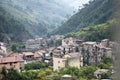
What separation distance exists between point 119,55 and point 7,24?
3561 centimetres

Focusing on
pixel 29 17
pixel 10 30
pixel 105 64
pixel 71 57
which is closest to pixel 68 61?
pixel 71 57

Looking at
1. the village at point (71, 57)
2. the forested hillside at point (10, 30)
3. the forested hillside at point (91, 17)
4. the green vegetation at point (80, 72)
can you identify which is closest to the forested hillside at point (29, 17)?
the forested hillside at point (10, 30)

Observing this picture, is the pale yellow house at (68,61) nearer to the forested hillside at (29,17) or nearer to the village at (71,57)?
the village at (71,57)

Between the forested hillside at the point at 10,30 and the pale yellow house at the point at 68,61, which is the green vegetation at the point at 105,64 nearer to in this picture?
the pale yellow house at the point at 68,61

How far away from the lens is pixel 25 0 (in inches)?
3068

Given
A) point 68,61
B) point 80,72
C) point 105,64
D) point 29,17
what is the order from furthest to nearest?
point 29,17
point 68,61
point 105,64
point 80,72

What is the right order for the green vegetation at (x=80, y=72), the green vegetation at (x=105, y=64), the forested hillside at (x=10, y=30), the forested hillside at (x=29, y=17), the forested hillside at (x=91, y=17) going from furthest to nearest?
the forested hillside at (x=29, y=17) < the forested hillside at (x=10, y=30) < the forested hillside at (x=91, y=17) < the green vegetation at (x=105, y=64) < the green vegetation at (x=80, y=72)

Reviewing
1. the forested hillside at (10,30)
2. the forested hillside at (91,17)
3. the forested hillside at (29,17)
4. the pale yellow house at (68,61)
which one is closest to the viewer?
the pale yellow house at (68,61)

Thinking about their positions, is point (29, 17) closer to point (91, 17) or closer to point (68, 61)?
point (91, 17)

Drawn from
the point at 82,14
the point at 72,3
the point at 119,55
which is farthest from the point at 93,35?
the point at 72,3

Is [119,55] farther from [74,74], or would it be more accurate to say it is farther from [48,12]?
[48,12]

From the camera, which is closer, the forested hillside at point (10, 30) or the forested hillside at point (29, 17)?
the forested hillside at point (10, 30)

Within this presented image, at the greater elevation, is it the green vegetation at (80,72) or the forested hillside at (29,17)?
the forested hillside at (29,17)

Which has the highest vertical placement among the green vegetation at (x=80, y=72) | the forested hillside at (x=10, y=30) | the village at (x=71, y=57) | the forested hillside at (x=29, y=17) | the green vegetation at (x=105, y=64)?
the forested hillside at (x=29, y=17)
